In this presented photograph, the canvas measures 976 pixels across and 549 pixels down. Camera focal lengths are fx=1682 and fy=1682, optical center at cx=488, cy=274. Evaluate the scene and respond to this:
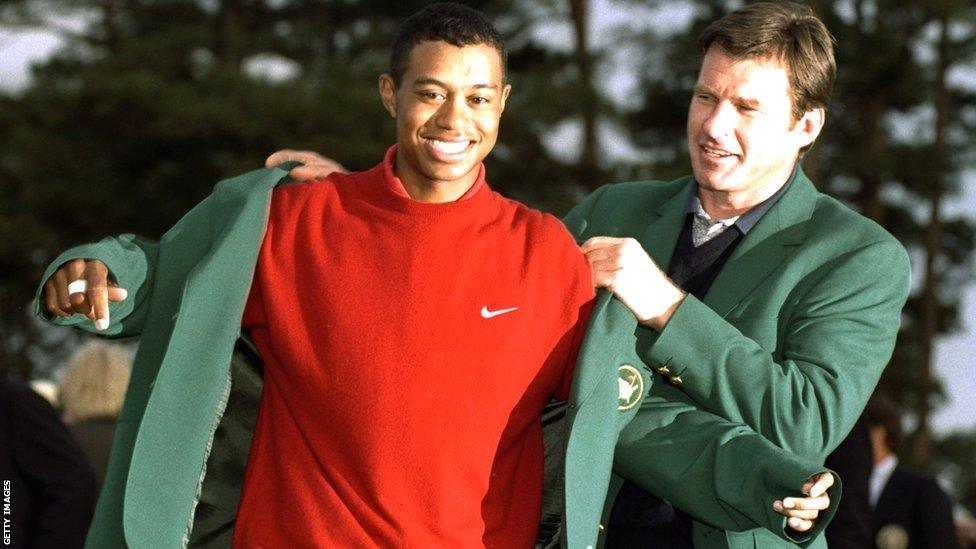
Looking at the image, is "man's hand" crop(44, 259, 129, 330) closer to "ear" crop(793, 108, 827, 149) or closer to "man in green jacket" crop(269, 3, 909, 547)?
"man in green jacket" crop(269, 3, 909, 547)

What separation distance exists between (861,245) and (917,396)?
19052 mm

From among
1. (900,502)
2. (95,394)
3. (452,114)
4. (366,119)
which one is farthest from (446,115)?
(366,119)

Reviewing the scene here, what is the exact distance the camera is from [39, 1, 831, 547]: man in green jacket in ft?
9.25

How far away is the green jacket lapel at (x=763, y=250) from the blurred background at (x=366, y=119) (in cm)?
1467

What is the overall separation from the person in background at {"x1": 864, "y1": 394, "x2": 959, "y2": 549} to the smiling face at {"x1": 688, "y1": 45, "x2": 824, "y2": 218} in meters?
3.41

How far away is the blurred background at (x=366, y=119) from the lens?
19375mm

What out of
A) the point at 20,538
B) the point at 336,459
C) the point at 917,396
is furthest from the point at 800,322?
the point at 917,396

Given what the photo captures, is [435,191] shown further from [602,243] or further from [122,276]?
[122,276]

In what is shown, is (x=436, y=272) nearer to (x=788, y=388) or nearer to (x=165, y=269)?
(x=165, y=269)

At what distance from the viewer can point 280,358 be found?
2.92 meters

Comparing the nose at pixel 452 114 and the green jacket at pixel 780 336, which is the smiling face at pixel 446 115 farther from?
the green jacket at pixel 780 336

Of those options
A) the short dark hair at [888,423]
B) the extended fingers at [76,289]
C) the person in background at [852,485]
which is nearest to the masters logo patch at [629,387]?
the extended fingers at [76,289]

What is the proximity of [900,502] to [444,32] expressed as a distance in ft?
15.3

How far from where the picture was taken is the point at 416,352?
284cm
